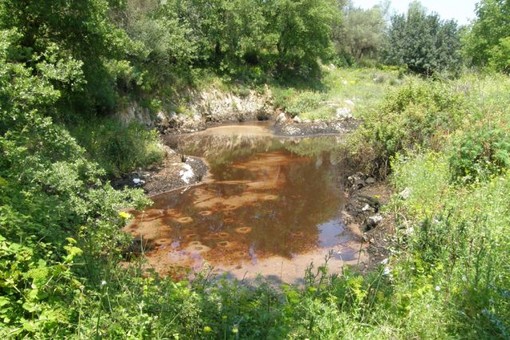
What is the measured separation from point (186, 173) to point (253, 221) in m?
4.05

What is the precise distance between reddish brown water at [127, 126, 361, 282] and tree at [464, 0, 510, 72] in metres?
22.4

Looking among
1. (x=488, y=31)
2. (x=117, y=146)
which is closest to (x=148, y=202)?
(x=117, y=146)

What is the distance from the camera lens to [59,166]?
695 centimetres

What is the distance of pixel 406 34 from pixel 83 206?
4017cm

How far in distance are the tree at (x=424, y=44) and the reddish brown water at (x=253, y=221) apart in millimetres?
27983

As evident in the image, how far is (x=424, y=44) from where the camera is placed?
127 feet

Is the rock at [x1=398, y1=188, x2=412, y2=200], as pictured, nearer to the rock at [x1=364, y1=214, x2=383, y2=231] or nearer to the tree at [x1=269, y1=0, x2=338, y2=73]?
the rock at [x1=364, y1=214, x2=383, y2=231]

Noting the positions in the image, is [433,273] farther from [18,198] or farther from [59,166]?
[59,166]

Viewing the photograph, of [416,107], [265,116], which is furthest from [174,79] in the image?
[416,107]

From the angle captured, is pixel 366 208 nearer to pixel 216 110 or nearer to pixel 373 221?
pixel 373 221

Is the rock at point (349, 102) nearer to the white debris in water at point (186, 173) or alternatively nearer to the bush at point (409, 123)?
the bush at point (409, 123)

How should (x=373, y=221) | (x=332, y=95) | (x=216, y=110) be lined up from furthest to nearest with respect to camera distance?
(x=332, y=95)
(x=216, y=110)
(x=373, y=221)

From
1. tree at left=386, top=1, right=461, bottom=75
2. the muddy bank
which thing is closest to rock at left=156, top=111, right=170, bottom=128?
the muddy bank

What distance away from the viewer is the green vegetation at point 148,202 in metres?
3.70
